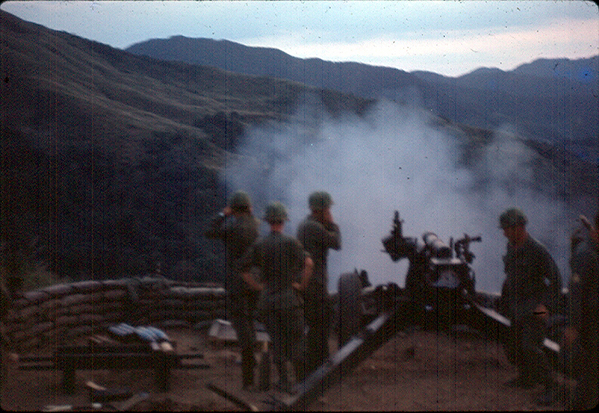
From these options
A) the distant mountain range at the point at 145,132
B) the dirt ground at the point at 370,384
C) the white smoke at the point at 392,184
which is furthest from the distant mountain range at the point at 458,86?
the dirt ground at the point at 370,384

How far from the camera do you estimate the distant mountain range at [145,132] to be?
1496 cm

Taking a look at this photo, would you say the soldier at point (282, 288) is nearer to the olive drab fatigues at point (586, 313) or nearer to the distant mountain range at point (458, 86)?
the olive drab fatigues at point (586, 313)

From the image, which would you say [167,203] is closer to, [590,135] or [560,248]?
[560,248]

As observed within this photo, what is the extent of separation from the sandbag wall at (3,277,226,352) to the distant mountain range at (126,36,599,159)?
18267 millimetres

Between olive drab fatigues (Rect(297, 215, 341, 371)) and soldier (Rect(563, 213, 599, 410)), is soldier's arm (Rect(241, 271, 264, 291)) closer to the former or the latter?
olive drab fatigues (Rect(297, 215, 341, 371))

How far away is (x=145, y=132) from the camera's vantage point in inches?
804

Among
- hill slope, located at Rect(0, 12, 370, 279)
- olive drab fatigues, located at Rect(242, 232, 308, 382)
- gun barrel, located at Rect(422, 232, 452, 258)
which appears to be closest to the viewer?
olive drab fatigues, located at Rect(242, 232, 308, 382)

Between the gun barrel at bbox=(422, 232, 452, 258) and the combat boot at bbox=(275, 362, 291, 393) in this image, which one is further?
the gun barrel at bbox=(422, 232, 452, 258)

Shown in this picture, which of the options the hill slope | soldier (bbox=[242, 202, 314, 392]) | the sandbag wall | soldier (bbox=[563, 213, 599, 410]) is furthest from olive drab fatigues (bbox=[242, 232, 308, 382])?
the hill slope

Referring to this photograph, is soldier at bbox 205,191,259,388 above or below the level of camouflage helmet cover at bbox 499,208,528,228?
below

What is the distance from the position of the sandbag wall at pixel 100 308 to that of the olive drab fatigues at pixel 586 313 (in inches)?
186

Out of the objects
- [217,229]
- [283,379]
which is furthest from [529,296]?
[217,229]

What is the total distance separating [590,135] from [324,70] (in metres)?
15.6

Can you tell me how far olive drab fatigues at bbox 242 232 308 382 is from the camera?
5.52 m
